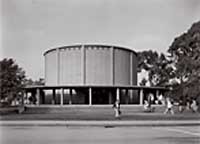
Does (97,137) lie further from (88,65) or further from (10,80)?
(88,65)

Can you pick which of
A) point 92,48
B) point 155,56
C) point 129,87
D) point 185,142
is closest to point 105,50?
point 92,48

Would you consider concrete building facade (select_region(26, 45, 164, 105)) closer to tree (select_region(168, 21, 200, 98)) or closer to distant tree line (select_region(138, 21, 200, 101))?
distant tree line (select_region(138, 21, 200, 101))

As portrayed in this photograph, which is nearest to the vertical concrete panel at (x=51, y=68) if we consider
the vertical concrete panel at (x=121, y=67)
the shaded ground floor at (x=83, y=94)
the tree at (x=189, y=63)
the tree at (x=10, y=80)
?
the shaded ground floor at (x=83, y=94)

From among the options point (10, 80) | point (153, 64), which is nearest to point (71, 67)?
point (153, 64)

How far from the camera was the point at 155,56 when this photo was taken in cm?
8156

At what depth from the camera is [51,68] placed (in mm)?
68000

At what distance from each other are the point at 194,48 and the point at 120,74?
80.8ft

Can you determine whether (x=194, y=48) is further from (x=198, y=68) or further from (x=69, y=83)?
(x=69, y=83)

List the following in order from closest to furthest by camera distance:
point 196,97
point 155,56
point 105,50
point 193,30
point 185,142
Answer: point 185,142 < point 196,97 < point 193,30 < point 105,50 < point 155,56

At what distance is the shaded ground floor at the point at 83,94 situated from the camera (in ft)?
204

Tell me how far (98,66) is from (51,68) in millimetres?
9253

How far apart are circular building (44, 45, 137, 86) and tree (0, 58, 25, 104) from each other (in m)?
24.5

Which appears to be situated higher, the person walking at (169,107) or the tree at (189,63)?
the tree at (189,63)

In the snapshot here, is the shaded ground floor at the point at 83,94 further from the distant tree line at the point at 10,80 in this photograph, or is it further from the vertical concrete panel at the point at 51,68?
the distant tree line at the point at 10,80
